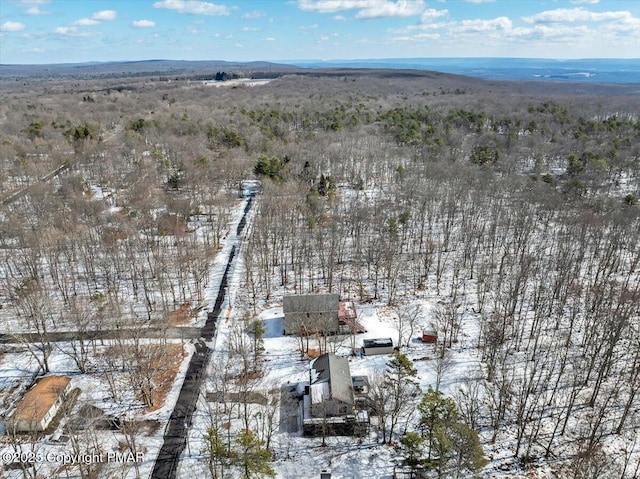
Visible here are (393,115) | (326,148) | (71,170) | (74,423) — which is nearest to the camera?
(74,423)

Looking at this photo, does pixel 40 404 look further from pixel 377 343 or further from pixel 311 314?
pixel 377 343

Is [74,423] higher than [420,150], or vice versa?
[420,150]

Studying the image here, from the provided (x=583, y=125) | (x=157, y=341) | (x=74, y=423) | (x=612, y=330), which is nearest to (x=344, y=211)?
(x=157, y=341)

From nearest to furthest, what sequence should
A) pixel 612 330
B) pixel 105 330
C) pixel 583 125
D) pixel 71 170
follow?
pixel 612 330 → pixel 105 330 → pixel 71 170 → pixel 583 125

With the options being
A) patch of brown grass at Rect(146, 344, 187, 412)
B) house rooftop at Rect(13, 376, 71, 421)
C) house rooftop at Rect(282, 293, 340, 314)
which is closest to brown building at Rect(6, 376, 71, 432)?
house rooftop at Rect(13, 376, 71, 421)

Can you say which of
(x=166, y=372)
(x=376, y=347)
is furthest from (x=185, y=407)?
(x=376, y=347)

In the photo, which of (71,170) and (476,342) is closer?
(476,342)

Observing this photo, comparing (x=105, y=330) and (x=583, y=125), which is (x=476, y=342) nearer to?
(x=105, y=330)

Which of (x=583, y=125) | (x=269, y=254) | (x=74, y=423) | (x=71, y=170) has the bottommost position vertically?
(x=74, y=423)
